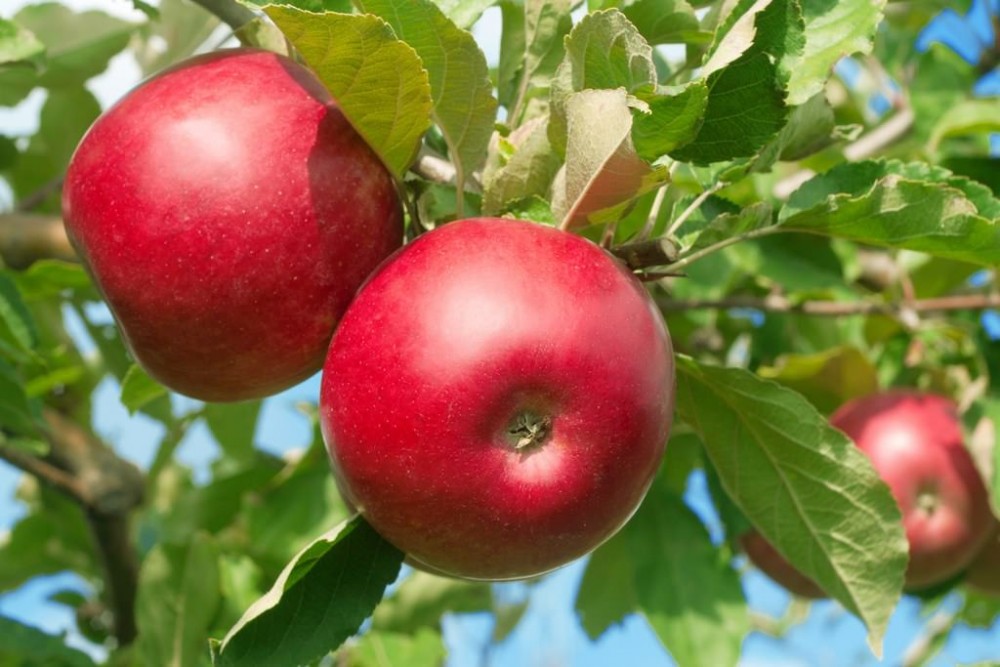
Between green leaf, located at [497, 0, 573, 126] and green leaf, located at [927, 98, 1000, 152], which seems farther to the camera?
green leaf, located at [927, 98, 1000, 152]

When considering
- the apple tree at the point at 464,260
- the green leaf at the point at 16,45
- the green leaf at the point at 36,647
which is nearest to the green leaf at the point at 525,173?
the apple tree at the point at 464,260

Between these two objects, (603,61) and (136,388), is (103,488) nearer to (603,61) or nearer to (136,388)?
(136,388)

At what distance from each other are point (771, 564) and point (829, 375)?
358 mm

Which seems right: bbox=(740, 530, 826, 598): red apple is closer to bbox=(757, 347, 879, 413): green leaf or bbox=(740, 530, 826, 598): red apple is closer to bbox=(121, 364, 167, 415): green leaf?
bbox=(757, 347, 879, 413): green leaf

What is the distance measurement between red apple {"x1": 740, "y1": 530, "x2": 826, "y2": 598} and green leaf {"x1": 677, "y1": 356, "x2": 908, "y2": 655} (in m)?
0.60

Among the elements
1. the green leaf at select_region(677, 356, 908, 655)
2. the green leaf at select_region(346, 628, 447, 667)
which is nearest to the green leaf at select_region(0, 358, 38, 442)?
the green leaf at select_region(346, 628, 447, 667)

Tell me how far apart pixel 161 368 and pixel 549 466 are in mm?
399

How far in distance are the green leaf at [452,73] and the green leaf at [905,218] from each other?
0.33 m

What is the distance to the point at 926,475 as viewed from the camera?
201 centimetres

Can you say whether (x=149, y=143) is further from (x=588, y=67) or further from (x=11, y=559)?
(x=11, y=559)

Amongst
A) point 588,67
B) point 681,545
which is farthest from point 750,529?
point 588,67

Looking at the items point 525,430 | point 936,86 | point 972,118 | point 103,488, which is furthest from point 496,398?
point 936,86

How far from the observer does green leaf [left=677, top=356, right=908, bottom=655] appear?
1354 millimetres

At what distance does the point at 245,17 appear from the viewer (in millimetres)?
1308
